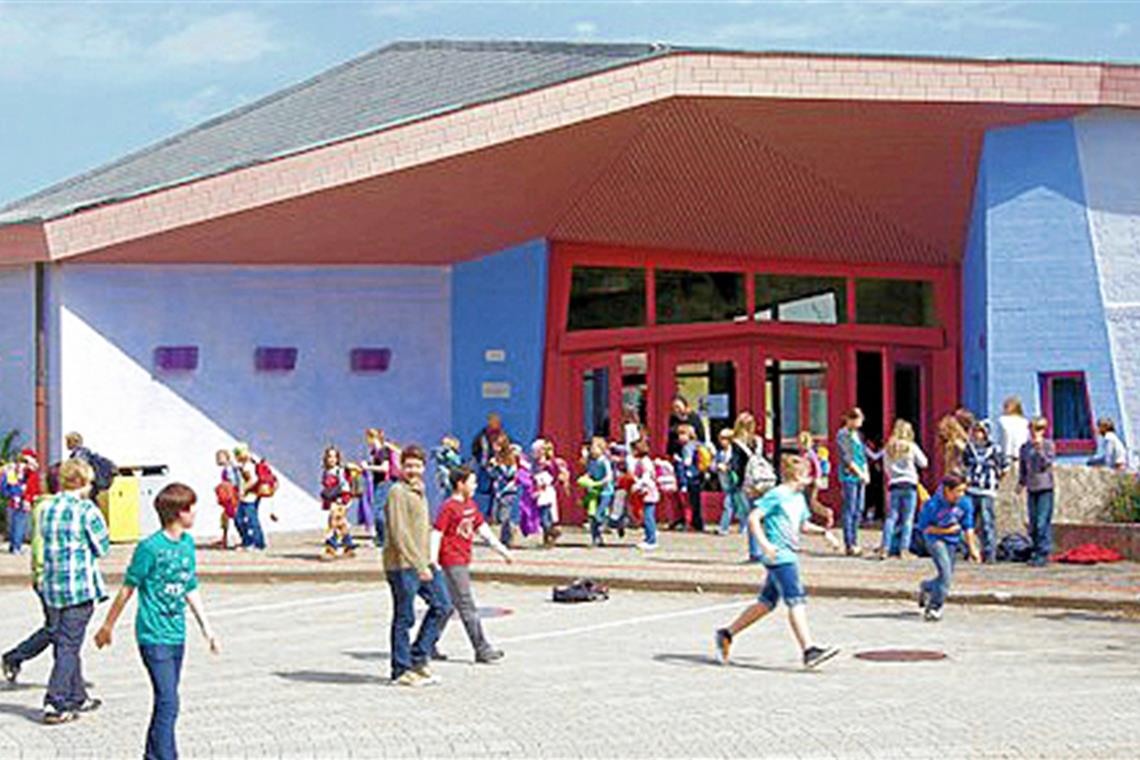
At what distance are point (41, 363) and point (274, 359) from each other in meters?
3.24

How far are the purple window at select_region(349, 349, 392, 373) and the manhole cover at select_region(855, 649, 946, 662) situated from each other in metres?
14.4

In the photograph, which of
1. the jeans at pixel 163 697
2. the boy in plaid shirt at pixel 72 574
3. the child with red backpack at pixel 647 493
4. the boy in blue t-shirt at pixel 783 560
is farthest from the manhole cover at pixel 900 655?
the child with red backpack at pixel 647 493

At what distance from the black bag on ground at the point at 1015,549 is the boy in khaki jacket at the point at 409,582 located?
9.11 metres

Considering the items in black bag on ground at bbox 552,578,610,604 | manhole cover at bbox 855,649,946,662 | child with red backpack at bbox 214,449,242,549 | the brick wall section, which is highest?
the brick wall section

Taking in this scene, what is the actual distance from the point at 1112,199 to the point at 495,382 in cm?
914

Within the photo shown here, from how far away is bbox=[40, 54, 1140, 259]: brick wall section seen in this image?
21.8m

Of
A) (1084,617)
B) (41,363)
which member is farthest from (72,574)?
(41,363)

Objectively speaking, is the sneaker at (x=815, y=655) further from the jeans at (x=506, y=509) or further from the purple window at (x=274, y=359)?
the purple window at (x=274, y=359)

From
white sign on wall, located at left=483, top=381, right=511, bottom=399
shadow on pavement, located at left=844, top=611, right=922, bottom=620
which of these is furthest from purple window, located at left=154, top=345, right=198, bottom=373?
shadow on pavement, located at left=844, top=611, right=922, bottom=620

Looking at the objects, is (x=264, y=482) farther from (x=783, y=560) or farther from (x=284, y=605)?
(x=783, y=560)

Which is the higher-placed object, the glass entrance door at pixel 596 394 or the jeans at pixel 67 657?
the glass entrance door at pixel 596 394

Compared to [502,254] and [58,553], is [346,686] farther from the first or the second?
[502,254]

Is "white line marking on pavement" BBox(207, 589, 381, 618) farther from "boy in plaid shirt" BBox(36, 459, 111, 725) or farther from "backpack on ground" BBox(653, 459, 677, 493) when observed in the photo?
"backpack on ground" BBox(653, 459, 677, 493)

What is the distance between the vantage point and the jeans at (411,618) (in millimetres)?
12086
